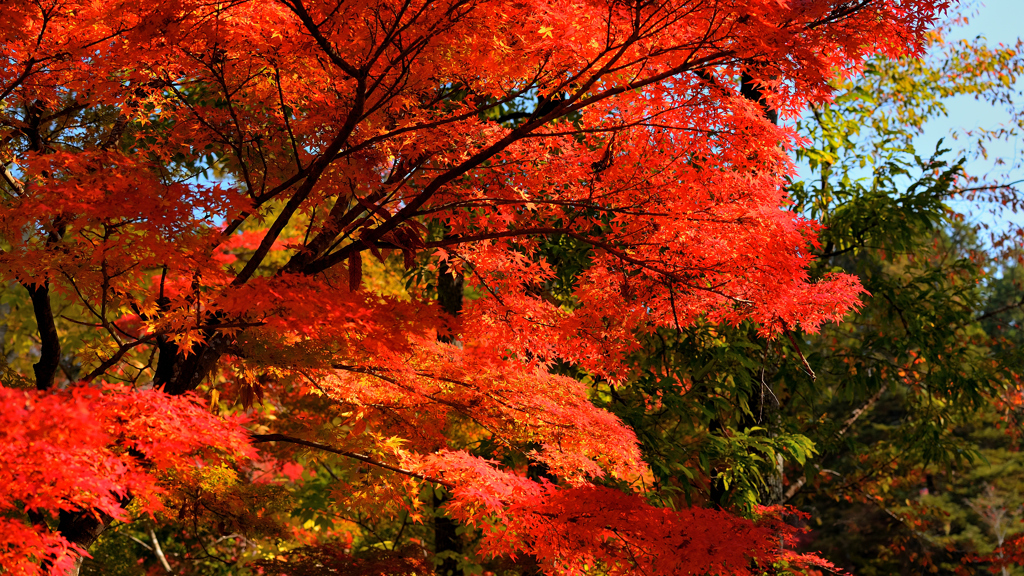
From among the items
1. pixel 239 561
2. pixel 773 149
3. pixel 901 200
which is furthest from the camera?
pixel 239 561

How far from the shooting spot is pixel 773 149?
13.7ft

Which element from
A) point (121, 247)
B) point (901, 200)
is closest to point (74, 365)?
point (121, 247)

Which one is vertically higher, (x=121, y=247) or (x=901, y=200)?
(x=901, y=200)

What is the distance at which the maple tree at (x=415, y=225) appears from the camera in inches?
132

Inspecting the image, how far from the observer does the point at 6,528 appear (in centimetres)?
297

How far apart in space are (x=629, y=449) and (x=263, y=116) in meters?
3.58

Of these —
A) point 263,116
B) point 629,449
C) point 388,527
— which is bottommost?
point 388,527

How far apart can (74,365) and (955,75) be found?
527 inches

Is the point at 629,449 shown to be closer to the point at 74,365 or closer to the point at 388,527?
the point at 388,527

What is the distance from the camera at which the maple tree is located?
3.36 meters

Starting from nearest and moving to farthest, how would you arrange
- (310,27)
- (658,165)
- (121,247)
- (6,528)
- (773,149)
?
(6,528)
(310,27)
(121,247)
(773,149)
(658,165)

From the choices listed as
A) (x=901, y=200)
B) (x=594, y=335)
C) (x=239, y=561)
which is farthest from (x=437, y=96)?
(x=239, y=561)

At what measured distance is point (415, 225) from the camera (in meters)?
4.29

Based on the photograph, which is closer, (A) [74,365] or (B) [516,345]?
(B) [516,345]
